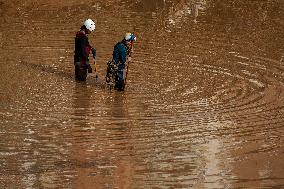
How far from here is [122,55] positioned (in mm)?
16391

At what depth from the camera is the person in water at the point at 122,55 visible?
16.4 m

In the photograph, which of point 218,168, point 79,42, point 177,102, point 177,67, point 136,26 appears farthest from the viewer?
point 136,26

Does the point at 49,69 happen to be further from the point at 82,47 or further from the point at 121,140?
the point at 121,140

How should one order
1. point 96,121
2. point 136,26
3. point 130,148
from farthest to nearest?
point 136,26, point 96,121, point 130,148

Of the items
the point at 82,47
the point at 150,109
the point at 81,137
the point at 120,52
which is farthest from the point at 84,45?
the point at 81,137

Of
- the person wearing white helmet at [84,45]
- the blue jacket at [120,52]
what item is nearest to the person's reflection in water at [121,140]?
the blue jacket at [120,52]

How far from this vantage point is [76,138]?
43.8 feet

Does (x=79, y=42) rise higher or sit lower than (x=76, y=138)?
higher

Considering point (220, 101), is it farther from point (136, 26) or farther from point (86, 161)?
point (136, 26)

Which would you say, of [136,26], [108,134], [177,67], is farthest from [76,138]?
[136,26]

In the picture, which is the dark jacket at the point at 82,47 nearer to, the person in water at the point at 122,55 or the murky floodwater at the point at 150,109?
the murky floodwater at the point at 150,109

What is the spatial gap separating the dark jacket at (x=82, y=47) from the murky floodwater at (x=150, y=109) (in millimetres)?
694

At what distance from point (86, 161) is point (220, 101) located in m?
4.71

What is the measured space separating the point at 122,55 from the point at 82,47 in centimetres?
137
